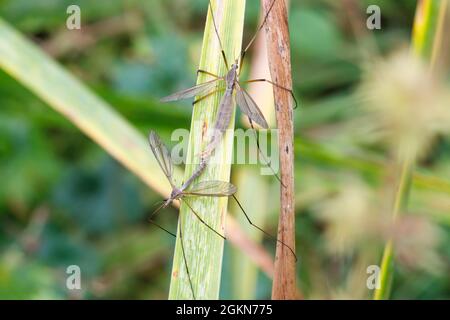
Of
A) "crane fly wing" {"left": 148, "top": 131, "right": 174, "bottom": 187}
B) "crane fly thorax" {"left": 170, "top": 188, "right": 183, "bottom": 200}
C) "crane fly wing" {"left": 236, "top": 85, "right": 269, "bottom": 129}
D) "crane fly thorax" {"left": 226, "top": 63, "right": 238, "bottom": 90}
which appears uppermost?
"crane fly thorax" {"left": 226, "top": 63, "right": 238, "bottom": 90}

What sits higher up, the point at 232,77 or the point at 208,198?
the point at 232,77

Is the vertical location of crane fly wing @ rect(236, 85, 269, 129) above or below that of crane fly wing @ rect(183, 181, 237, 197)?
above

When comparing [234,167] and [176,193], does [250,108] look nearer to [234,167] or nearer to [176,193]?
[176,193]

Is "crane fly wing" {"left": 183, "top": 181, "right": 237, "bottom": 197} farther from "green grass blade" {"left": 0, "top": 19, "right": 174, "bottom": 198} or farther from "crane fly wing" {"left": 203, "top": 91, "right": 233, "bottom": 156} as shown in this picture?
"green grass blade" {"left": 0, "top": 19, "right": 174, "bottom": 198}

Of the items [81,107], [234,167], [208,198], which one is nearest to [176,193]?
[208,198]

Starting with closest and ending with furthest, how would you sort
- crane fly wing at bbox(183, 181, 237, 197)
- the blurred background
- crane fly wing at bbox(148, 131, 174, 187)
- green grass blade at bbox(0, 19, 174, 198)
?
crane fly wing at bbox(183, 181, 237, 197), crane fly wing at bbox(148, 131, 174, 187), green grass blade at bbox(0, 19, 174, 198), the blurred background

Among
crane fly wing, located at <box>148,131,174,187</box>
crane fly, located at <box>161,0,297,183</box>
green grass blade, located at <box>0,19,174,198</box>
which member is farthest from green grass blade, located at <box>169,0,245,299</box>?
green grass blade, located at <box>0,19,174,198</box>

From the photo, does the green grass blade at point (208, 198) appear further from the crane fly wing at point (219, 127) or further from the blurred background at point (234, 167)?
the blurred background at point (234, 167)
